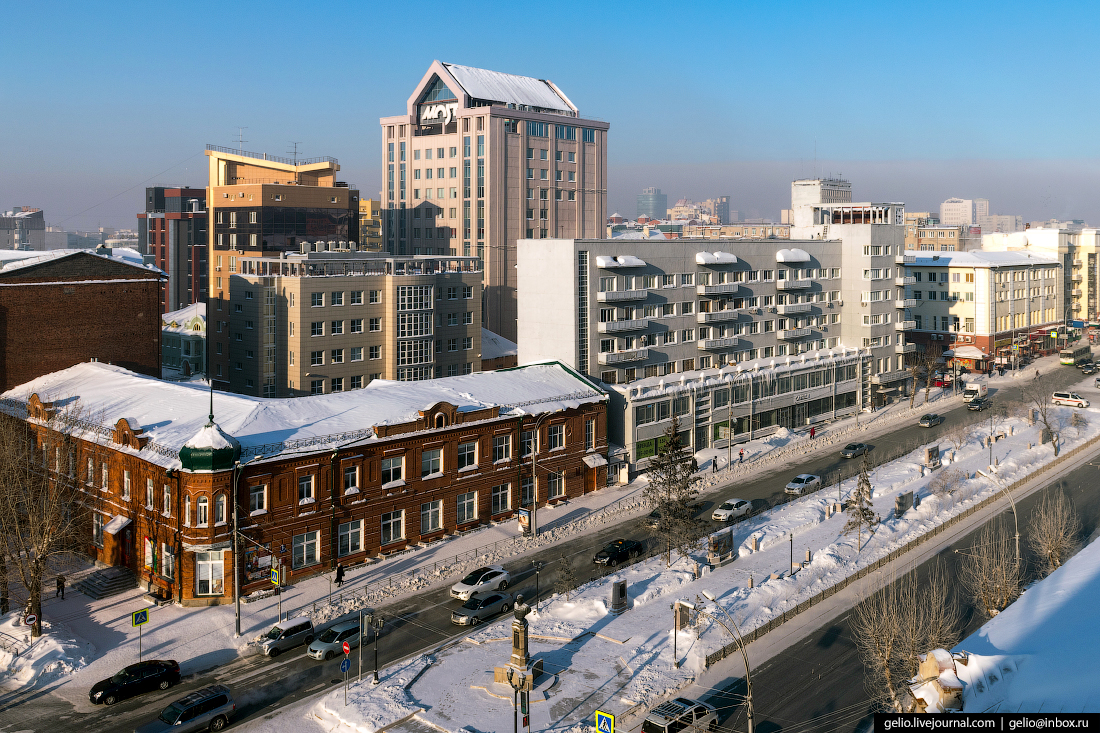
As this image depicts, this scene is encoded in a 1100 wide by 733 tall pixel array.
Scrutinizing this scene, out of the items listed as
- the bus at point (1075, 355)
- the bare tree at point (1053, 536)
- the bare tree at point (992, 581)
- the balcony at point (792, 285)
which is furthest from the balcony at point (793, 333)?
the bus at point (1075, 355)

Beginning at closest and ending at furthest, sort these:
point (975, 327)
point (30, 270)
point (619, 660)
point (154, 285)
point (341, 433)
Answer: point (619, 660)
point (341, 433)
point (30, 270)
point (154, 285)
point (975, 327)

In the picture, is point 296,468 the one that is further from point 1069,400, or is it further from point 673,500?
point 1069,400

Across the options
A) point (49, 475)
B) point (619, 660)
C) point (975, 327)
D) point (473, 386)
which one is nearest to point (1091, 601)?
point (619, 660)

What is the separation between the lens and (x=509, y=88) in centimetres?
14038

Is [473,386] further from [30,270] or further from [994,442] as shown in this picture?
[994,442]

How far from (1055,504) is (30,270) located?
8376 centimetres

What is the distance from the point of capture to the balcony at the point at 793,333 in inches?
4208

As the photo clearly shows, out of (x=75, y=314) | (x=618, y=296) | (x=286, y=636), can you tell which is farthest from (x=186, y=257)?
(x=286, y=636)

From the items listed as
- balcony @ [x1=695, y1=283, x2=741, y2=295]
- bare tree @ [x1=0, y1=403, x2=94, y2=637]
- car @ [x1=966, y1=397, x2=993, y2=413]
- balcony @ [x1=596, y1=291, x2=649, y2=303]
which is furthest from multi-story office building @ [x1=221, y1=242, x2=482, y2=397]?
car @ [x1=966, y1=397, x2=993, y2=413]

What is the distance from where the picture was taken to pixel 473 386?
250ft

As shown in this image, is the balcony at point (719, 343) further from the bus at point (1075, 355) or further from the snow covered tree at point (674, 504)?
the bus at point (1075, 355)

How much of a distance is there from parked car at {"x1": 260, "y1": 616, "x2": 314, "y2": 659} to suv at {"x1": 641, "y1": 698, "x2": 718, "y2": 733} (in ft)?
63.5

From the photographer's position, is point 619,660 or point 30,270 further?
point 30,270

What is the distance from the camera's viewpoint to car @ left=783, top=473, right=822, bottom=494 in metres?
79.8
